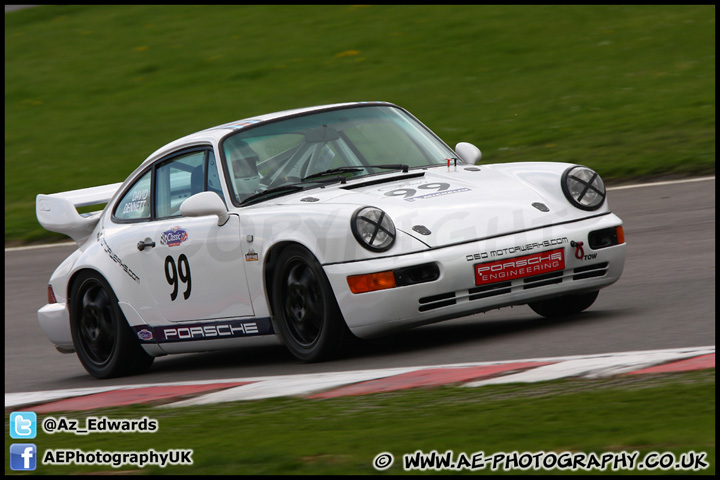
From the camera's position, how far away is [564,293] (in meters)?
6.60

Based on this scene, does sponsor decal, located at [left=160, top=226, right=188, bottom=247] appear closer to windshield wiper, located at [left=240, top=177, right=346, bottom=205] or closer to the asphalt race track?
windshield wiper, located at [left=240, top=177, right=346, bottom=205]

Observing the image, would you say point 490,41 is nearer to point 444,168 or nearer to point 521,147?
point 521,147

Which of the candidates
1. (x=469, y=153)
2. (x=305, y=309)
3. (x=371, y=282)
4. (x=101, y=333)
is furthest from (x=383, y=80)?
(x=371, y=282)

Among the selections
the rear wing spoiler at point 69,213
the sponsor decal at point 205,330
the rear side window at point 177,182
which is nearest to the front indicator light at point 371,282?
the sponsor decal at point 205,330

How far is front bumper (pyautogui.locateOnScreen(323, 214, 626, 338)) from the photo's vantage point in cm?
617

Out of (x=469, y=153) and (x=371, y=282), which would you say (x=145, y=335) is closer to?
(x=371, y=282)

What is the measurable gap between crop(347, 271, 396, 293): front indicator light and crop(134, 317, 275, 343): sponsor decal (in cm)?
73

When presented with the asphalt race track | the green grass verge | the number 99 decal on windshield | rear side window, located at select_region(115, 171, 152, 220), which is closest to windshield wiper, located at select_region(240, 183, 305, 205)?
the number 99 decal on windshield

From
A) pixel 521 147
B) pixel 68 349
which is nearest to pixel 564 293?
pixel 68 349

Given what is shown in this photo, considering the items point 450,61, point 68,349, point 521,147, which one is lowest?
point 68,349

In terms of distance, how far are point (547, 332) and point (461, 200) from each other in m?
0.84

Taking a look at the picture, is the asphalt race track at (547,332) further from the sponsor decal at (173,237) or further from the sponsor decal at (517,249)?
the sponsor decal at (173,237)

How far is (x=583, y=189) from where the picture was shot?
22.4 ft

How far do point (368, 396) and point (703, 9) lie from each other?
58.7ft
